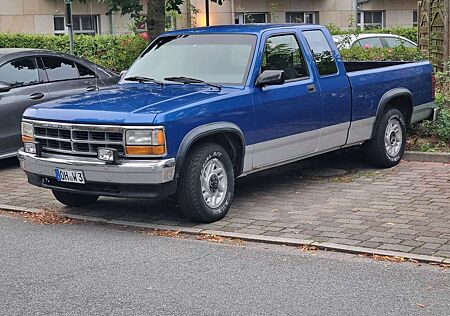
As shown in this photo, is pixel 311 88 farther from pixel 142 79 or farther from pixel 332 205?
pixel 142 79

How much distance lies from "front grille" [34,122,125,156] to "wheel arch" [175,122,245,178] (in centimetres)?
56

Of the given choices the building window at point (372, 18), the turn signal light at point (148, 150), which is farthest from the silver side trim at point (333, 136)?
the building window at point (372, 18)

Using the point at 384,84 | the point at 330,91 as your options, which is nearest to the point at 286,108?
the point at 330,91

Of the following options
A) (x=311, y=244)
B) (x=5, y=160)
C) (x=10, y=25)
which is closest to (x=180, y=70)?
(x=311, y=244)

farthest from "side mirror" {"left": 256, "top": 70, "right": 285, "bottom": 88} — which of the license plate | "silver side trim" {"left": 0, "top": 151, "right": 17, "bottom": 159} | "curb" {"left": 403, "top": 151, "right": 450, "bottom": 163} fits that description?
"silver side trim" {"left": 0, "top": 151, "right": 17, "bottom": 159}

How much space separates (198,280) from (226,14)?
79.8ft

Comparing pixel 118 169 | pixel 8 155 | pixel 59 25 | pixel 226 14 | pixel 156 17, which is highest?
pixel 226 14

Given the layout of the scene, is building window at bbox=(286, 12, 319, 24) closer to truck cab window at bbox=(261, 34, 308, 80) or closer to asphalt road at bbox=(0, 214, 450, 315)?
truck cab window at bbox=(261, 34, 308, 80)

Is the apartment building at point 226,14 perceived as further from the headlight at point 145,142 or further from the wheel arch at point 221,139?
the headlight at point 145,142

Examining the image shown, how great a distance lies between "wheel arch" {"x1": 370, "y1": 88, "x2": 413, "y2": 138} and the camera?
9.91m

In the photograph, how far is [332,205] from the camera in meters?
8.23

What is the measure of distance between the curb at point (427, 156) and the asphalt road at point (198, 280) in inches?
171

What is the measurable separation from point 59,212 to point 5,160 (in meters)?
3.59

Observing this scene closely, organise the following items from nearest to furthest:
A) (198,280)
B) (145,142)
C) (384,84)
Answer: (198,280), (145,142), (384,84)
